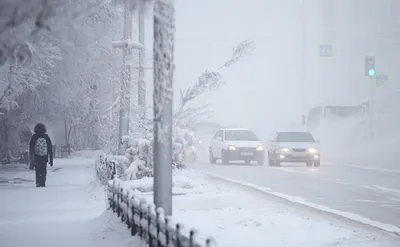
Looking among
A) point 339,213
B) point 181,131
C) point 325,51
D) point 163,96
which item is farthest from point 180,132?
point 325,51

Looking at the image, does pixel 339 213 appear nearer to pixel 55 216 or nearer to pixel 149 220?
pixel 55 216

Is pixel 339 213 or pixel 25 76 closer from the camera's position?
pixel 339 213

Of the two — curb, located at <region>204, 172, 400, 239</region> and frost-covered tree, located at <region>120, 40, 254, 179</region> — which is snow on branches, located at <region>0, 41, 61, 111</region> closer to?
frost-covered tree, located at <region>120, 40, 254, 179</region>

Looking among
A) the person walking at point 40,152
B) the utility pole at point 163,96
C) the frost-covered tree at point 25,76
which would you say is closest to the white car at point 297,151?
the frost-covered tree at point 25,76

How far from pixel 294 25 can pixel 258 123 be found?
1368 cm

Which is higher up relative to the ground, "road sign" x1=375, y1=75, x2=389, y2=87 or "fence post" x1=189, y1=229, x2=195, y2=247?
"road sign" x1=375, y1=75, x2=389, y2=87

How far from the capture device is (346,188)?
16.4 meters

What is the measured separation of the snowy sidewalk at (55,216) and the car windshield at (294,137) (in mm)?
11140

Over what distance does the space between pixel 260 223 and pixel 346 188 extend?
24.5 ft

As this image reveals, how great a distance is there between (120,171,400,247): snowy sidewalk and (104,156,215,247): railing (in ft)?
2.73

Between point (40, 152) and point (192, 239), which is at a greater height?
point (40, 152)

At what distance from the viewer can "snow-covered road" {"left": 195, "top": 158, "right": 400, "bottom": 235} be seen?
39.4ft

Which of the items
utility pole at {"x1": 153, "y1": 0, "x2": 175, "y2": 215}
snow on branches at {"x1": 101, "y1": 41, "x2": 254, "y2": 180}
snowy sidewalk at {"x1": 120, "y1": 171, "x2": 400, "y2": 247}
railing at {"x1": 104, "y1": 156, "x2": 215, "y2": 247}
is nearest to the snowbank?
railing at {"x1": 104, "y1": 156, "x2": 215, "y2": 247}

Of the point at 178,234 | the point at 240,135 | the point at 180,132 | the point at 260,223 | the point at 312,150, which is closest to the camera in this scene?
the point at 178,234
